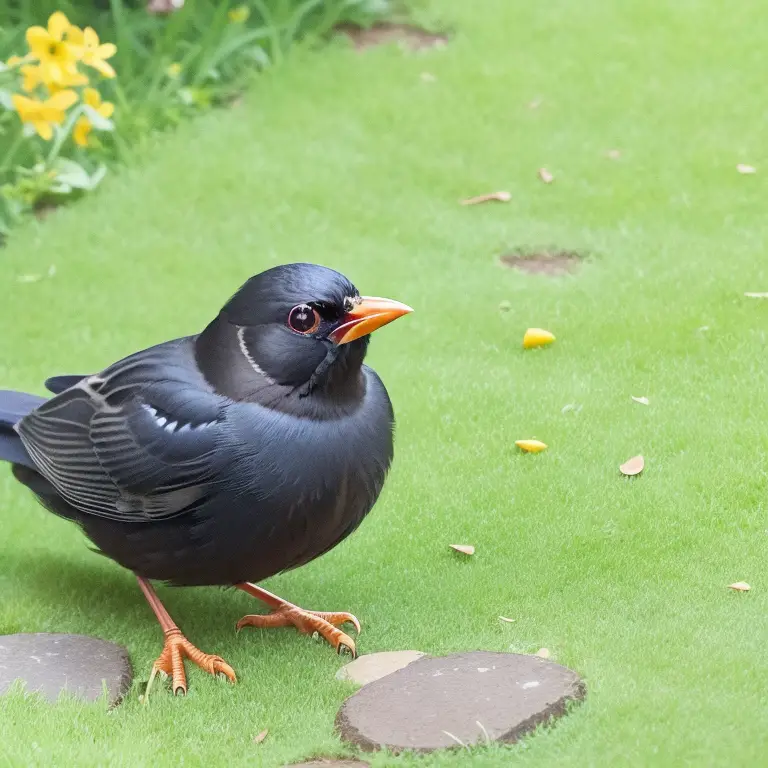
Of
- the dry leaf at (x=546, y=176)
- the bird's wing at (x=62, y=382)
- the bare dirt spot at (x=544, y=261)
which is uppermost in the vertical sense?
the bird's wing at (x=62, y=382)

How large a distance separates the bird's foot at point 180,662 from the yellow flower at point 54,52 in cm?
358

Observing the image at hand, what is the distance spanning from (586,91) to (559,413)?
142 inches

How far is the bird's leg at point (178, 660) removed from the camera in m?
3.50

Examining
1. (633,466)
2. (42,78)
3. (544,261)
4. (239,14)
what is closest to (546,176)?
(544,261)

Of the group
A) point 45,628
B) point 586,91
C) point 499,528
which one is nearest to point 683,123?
point 586,91

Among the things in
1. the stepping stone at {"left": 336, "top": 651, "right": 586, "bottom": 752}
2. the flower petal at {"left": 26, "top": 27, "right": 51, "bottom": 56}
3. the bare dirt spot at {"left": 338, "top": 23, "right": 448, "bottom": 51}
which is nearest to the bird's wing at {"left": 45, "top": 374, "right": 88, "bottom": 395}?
the stepping stone at {"left": 336, "top": 651, "right": 586, "bottom": 752}

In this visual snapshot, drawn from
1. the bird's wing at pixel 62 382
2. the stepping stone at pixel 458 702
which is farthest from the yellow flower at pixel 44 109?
the stepping stone at pixel 458 702

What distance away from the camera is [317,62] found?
26.7 feet

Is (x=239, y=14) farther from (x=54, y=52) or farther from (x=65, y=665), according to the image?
(x=65, y=665)

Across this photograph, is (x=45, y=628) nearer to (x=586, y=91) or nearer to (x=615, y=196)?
(x=615, y=196)

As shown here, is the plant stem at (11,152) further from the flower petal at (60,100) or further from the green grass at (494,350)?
the flower petal at (60,100)

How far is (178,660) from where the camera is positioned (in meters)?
3.56

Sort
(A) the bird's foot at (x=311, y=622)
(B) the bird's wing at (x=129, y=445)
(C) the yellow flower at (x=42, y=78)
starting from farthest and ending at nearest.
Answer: (C) the yellow flower at (x=42, y=78), (A) the bird's foot at (x=311, y=622), (B) the bird's wing at (x=129, y=445)

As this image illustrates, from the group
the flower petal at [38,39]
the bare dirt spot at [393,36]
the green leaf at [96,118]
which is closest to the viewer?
the flower petal at [38,39]
